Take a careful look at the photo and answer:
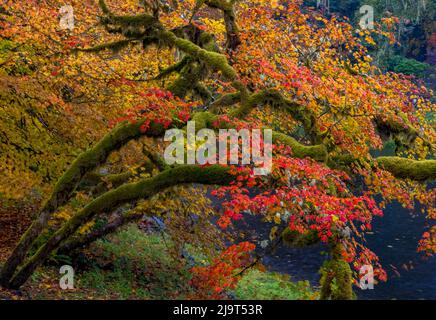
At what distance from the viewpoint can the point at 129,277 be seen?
15.8 meters

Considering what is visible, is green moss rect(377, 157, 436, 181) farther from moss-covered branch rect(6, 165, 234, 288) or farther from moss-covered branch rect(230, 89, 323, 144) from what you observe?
moss-covered branch rect(6, 165, 234, 288)

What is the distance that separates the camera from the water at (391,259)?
19031mm

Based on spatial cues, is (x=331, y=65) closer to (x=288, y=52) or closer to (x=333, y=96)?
(x=288, y=52)

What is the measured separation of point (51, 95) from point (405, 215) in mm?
23646

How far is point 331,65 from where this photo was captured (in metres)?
14.4

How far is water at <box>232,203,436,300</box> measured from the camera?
1903 cm

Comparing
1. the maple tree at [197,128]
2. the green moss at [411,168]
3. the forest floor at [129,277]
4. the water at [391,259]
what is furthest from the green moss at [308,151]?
the water at [391,259]

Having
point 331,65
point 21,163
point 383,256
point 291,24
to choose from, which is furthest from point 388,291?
point 21,163

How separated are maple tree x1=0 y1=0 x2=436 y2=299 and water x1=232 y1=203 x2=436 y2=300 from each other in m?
6.60

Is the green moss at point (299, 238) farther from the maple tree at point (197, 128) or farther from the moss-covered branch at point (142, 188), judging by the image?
the moss-covered branch at point (142, 188)

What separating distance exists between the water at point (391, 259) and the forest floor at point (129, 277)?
2218mm

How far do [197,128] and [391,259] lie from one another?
678 inches

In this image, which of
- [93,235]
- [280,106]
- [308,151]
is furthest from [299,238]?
[93,235]

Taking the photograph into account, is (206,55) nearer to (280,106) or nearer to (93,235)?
(280,106)
